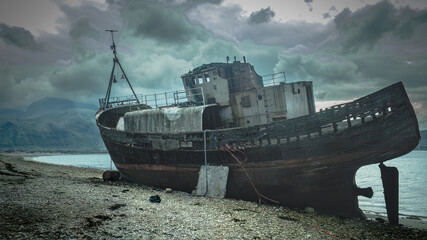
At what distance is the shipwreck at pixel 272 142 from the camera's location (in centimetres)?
862

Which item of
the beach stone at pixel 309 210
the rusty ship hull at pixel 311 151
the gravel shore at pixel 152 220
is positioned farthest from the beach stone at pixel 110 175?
the beach stone at pixel 309 210

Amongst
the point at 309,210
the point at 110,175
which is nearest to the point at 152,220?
the point at 309,210

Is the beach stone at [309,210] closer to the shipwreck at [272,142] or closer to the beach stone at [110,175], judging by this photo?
the shipwreck at [272,142]

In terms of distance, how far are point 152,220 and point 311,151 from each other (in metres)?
6.57

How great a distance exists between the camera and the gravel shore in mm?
5000

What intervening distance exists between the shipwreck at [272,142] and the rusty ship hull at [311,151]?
37mm

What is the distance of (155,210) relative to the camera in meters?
7.30

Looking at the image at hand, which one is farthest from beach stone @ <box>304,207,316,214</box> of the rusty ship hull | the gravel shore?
the rusty ship hull

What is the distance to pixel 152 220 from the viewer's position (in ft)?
20.4

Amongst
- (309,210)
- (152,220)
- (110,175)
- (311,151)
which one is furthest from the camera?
(110,175)

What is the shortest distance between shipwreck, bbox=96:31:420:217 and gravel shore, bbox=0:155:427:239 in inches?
50.1

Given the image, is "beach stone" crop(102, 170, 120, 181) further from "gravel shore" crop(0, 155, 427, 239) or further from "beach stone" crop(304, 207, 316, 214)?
"beach stone" crop(304, 207, 316, 214)

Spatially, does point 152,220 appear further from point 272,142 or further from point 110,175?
point 110,175

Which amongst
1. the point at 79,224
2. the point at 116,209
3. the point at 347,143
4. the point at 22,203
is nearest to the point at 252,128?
the point at 347,143
